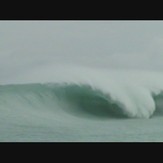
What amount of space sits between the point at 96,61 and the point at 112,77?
262 millimetres

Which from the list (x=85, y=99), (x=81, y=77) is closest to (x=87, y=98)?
(x=85, y=99)

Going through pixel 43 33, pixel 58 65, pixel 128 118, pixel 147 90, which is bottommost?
pixel 128 118

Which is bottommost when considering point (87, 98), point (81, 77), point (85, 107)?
point (85, 107)

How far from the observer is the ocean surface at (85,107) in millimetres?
4832

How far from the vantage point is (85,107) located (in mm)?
4977

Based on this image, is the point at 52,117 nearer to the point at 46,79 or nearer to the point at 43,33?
the point at 46,79

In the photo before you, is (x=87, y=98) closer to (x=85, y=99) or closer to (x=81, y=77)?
(x=85, y=99)

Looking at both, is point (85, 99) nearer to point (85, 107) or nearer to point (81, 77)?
point (85, 107)

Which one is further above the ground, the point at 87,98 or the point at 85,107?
the point at 87,98

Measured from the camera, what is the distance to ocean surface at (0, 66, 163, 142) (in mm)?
4832

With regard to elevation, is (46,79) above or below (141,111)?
above

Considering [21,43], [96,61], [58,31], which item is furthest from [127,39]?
[21,43]

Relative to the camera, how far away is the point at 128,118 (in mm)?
4914

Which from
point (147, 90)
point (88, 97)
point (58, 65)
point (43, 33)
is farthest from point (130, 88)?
point (43, 33)
